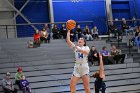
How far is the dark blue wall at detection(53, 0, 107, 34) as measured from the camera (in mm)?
22453

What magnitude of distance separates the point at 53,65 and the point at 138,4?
11613 mm

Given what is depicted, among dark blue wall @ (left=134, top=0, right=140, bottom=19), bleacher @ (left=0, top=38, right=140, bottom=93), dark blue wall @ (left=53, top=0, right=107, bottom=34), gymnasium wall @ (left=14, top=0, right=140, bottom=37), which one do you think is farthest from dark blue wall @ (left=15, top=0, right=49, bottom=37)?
dark blue wall @ (left=134, top=0, right=140, bottom=19)

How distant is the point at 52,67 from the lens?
15039 mm

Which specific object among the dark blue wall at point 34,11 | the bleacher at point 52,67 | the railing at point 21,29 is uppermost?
the dark blue wall at point 34,11

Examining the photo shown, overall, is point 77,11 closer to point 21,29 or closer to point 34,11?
point 34,11

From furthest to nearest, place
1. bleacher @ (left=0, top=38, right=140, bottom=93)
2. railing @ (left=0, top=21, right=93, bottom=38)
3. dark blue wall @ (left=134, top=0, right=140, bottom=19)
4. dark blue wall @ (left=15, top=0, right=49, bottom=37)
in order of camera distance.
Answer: dark blue wall @ (left=134, top=0, right=140, bottom=19), dark blue wall @ (left=15, top=0, right=49, bottom=37), railing @ (left=0, top=21, right=93, bottom=38), bleacher @ (left=0, top=38, right=140, bottom=93)

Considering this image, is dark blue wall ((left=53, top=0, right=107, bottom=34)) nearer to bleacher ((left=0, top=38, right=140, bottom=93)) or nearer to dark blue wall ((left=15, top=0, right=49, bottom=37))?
dark blue wall ((left=15, top=0, right=49, bottom=37))

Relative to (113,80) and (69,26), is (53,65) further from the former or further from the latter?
(69,26)

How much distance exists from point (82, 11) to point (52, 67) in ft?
28.9

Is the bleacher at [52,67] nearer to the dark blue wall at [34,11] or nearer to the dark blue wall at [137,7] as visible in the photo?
the dark blue wall at [34,11]

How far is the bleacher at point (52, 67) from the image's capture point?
13.7 metres

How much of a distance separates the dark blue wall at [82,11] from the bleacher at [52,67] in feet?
17.6

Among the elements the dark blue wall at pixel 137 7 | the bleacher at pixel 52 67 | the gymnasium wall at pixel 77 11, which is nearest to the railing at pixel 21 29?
the gymnasium wall at pixel 77 11

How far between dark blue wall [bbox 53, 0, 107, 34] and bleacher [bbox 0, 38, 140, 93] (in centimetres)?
536
